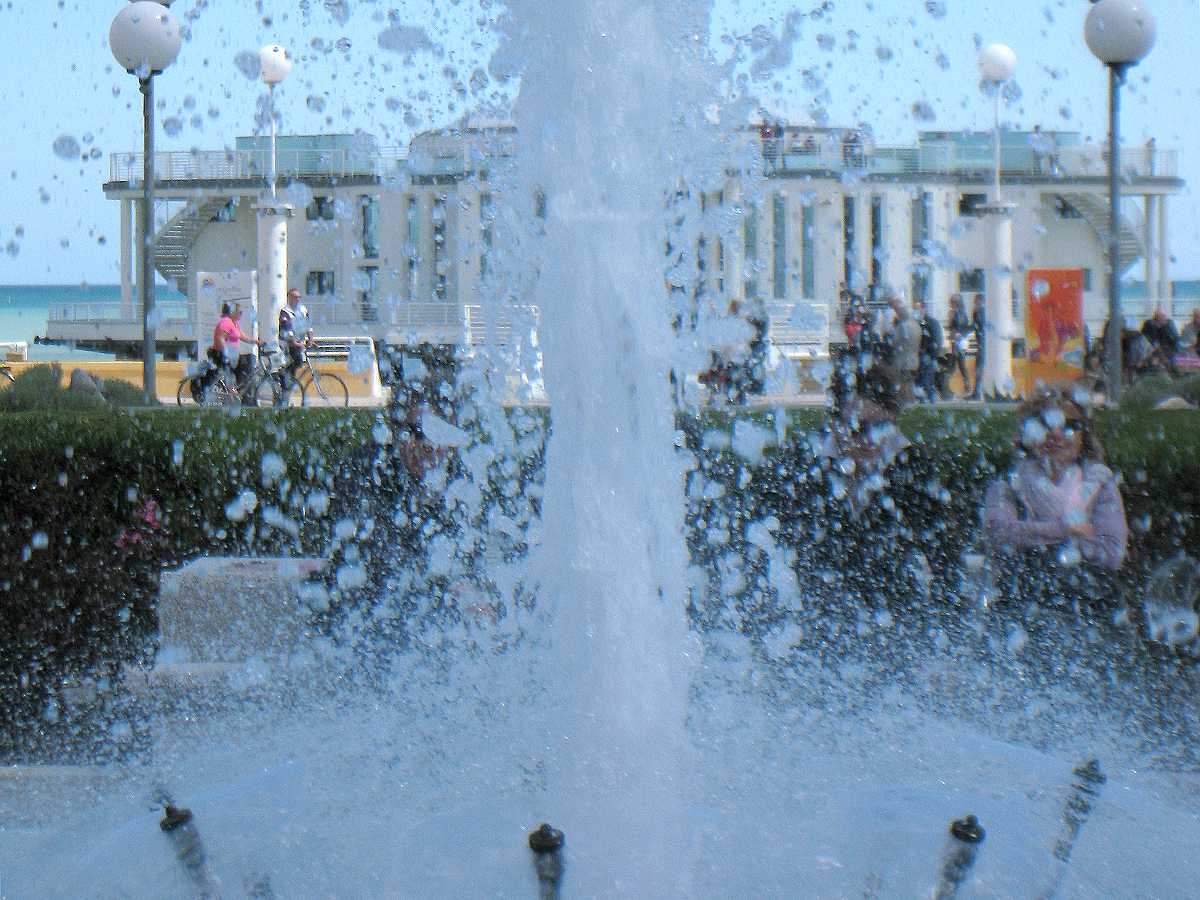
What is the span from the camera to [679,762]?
122 inches

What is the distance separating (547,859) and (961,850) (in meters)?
0.84

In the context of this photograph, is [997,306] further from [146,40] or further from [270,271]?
[146,40]

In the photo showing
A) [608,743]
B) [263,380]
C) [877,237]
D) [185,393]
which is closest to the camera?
[608,743]

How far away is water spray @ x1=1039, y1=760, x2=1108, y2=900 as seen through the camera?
2.53 metres

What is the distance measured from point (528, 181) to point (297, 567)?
5.87 feet

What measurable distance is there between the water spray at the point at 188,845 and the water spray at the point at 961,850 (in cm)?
145

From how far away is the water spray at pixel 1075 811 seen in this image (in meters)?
2.53

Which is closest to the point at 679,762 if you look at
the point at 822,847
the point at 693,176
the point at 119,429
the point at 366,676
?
the point at 822,847

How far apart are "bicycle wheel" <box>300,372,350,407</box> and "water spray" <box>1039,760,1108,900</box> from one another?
43.8 feet

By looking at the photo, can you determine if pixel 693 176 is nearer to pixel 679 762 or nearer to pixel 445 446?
pixel 445 446

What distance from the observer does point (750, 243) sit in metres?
33.8

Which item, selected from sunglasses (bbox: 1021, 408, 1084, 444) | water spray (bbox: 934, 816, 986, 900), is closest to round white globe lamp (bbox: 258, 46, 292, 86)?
sunglasses (bbox: 1021, 408, 1084, 444)

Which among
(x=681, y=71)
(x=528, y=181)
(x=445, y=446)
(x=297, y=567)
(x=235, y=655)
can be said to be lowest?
(x=235, y=655)

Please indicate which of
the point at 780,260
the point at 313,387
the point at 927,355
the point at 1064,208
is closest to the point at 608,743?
the point at 927,355
